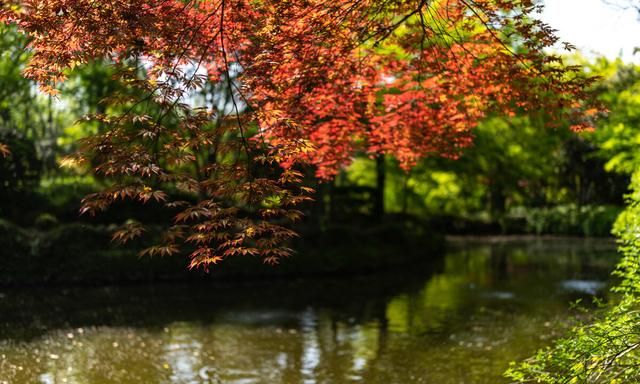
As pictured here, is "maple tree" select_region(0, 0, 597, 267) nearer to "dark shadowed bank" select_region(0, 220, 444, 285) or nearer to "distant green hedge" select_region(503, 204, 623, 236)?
"dark shadowed bank" select_region(0, 220, 444, 285)

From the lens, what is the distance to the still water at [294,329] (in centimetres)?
983

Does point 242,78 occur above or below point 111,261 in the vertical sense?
above

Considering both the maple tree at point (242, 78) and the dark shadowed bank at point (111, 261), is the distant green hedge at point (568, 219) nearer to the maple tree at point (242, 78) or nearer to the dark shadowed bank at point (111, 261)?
the dark shadowed bank at point (111, 261)

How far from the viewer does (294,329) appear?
507 inches

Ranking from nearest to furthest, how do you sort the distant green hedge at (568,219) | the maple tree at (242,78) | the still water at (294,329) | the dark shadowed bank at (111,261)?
the maple tree at (242,78) < the still water at (294,329) < the dark shadowed bank at (111,261) < the distant green hedge at (568,219)

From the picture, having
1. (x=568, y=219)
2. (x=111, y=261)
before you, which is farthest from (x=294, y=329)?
(x=568, y=219)

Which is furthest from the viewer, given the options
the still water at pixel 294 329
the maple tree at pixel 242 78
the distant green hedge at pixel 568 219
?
the distant green hedge at pixel 568 219

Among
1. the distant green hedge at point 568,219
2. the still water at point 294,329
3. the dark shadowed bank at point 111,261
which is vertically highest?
the distant green hedge at point 568,219

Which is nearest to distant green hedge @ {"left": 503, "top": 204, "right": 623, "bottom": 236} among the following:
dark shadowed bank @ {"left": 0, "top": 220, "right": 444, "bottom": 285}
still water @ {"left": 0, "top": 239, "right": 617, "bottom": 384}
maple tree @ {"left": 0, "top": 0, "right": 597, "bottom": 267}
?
still water @ {"left": 0, "top": 239, "right": 617, "bottom": 384}

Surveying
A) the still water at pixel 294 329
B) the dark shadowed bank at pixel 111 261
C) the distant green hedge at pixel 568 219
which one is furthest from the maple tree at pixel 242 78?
the distant green hedge at pixel 568 219

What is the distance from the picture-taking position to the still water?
9.83 meters

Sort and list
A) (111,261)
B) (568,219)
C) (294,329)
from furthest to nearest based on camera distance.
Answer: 1. (568,219)
2. (111,261)
3. (294,329)

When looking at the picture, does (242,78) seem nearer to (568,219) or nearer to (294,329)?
(294,329)

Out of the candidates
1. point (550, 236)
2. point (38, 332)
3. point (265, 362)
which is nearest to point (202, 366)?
point (265, 362)
